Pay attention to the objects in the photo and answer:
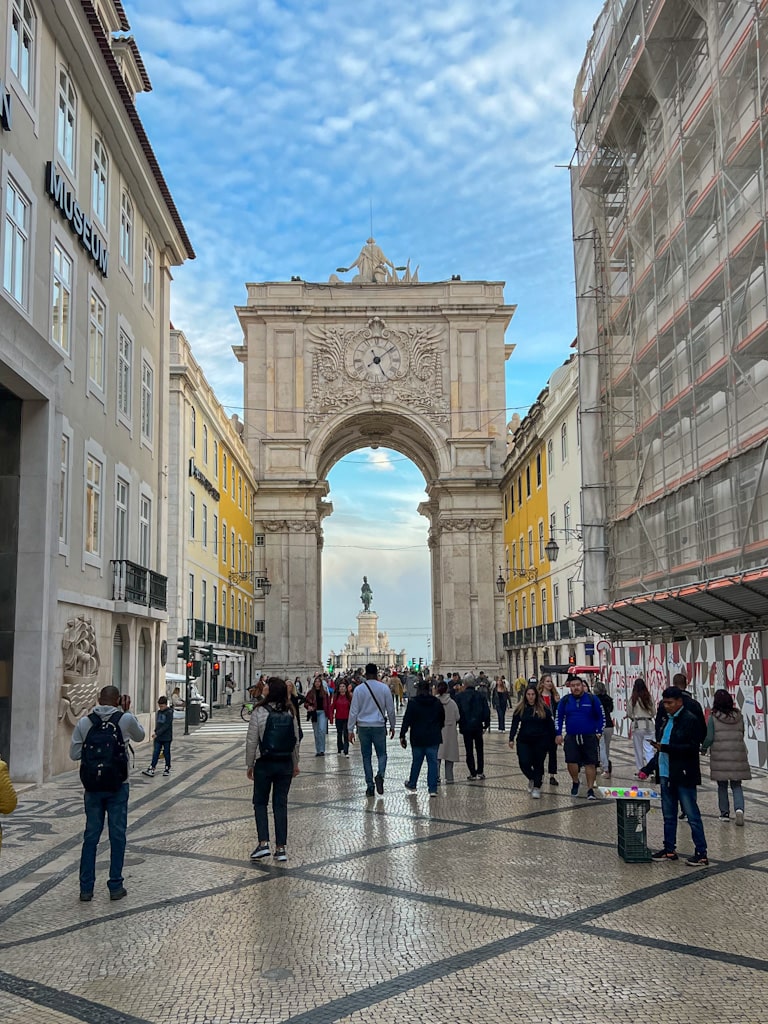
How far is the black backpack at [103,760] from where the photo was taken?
7.50 meters

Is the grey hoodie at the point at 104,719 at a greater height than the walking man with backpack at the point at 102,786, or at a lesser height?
greater

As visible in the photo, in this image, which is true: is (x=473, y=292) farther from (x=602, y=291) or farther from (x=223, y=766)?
(x=223, y=766)

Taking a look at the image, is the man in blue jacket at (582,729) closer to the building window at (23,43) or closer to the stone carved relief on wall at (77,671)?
the stone carved relief on wall at (77,671)

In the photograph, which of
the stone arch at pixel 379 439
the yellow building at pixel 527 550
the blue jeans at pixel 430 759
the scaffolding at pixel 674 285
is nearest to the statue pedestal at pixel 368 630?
the stone arch at pixel 379 439

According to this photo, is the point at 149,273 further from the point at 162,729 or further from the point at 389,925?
the point at 389,925

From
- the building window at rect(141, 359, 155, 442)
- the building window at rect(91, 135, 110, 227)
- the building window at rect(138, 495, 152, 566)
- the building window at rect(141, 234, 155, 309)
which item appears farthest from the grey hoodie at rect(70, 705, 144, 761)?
the building window at rect(141, 234, 155, 309)

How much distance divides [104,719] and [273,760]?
5.90 feet

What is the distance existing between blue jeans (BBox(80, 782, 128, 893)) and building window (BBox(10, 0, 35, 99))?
10.9 m

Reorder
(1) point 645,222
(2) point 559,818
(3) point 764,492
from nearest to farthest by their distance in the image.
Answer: (2) point 559,818, (3) point 764,492, (1) point 645,222

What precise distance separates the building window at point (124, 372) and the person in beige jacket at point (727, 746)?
14.3 meters

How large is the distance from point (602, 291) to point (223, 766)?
16.3m

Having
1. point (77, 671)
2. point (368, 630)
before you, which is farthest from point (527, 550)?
point (368, 630)

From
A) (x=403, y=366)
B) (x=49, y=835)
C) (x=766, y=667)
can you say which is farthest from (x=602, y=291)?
(x=403, y=366)

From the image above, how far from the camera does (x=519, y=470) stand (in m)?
48.9
